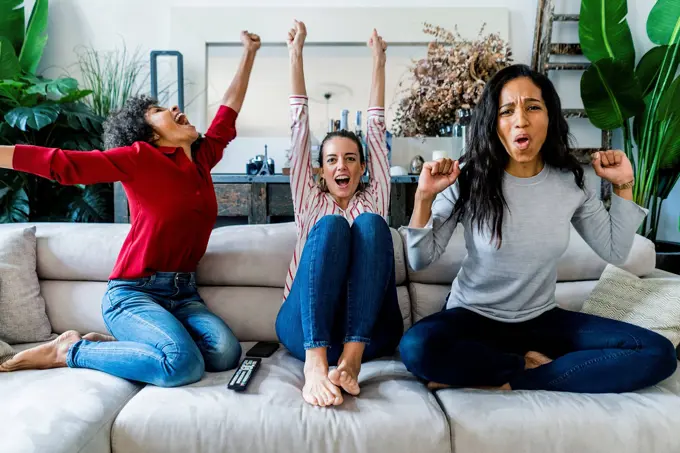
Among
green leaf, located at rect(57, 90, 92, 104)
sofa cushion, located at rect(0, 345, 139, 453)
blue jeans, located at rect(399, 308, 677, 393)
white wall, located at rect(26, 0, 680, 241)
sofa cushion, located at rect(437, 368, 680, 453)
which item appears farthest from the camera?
white wall, located at rect(26, 0, 680, 241)

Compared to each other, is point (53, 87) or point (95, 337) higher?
point (53, 87)

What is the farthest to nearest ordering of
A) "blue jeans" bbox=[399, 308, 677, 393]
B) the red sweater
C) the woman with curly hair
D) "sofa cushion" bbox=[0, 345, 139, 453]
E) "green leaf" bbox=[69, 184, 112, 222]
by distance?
"green leaf" bbox=[69, 184, 112, 222] → the red sweater → the woman with curly hair → "blue jeans" bbox=[399, 308, 677, 393] → "sofa cushion" bbox=[0, 345, 139, 453]

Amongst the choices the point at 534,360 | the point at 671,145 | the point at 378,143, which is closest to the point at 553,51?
the point at 671,145

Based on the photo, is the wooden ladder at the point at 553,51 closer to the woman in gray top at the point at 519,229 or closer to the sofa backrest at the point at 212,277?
the woman in gray top at the point at 519,229

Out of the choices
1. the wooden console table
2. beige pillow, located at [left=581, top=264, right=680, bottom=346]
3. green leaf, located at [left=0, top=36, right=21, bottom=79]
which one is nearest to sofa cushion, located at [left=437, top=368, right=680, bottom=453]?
beige pillow, located at [left=581, top=264, right=680, bottom=346]

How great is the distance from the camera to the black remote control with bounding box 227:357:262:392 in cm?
119

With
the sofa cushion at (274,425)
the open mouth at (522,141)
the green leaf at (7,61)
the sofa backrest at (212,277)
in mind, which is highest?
the green leaf at (7,61)

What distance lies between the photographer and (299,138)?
5.33ft

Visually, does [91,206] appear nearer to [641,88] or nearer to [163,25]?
[163,25]

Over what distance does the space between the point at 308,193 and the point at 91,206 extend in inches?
67.2

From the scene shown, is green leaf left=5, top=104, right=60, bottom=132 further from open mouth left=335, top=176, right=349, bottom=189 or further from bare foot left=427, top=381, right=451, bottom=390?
bare foot left=427, top=381, right=451, bottom=390

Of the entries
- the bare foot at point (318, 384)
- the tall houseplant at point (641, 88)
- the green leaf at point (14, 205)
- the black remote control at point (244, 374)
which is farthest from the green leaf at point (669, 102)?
the green leaf at point (14, 205)

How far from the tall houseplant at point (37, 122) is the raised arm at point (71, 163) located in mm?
1246

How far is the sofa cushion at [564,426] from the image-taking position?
1.07 metres
